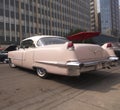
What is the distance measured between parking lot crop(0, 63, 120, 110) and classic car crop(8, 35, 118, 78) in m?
0.45

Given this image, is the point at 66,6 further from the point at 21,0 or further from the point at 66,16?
the point at 21,0

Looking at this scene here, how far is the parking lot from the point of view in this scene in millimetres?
3420

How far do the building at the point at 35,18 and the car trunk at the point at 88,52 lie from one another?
38.2 m

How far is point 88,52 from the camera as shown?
16.6 feet

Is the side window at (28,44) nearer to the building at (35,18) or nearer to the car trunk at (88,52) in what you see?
the car trunk at (88,52)

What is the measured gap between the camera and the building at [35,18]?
4356 centimetres

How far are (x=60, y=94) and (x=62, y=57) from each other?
1.08 m

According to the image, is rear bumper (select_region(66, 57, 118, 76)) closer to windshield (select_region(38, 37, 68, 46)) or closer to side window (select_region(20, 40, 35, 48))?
windshield (select_region(38, 37, 68, 46))

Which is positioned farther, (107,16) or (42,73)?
(107,16)

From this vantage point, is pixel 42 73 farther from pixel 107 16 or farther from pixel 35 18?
pixel 107 16

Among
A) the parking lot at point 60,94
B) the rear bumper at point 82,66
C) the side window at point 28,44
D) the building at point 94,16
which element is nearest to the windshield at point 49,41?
the side window at point 28,44

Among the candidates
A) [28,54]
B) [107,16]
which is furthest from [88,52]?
[107,16]

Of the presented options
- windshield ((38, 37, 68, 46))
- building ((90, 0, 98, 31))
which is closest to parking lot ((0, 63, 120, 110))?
windshield ((38, 37, 68, 46))

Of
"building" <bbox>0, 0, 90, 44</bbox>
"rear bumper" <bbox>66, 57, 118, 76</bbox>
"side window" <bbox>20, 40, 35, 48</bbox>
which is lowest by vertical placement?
"rear bumper" <bbox>66, 57, 118, 76</bbox>
